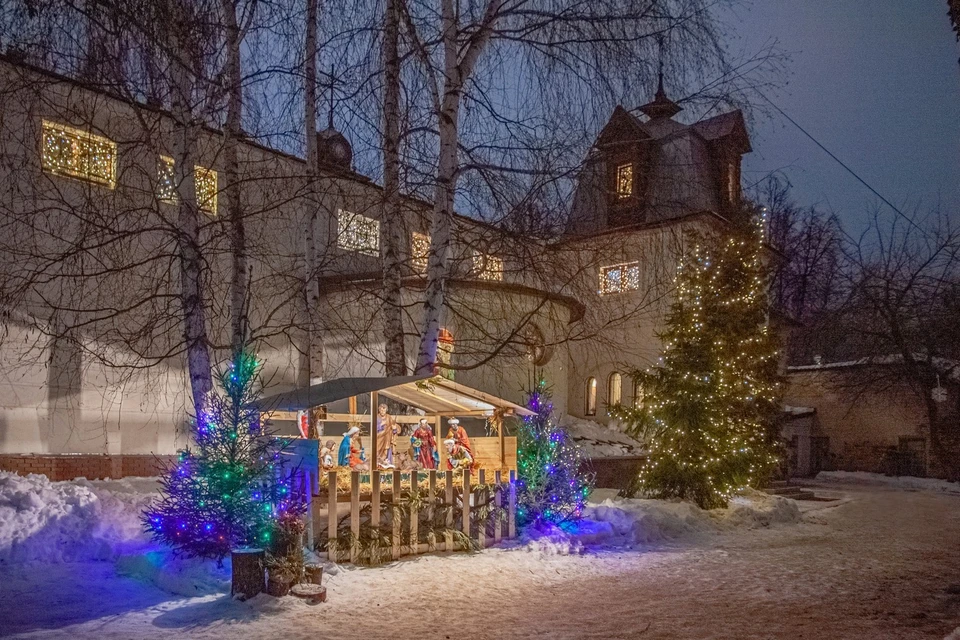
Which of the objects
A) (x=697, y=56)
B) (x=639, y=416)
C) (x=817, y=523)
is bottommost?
(x=817, y=523)

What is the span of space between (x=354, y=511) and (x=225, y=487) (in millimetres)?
1883

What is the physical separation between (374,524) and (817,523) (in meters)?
11.4

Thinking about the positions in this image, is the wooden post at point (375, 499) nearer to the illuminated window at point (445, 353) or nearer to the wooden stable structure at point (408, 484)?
the wooden stable structure at point (408, 484)

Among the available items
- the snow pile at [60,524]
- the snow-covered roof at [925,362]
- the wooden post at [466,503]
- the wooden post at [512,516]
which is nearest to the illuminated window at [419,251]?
the wooden post at [466,503]

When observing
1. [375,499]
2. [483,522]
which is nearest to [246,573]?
[375,499]

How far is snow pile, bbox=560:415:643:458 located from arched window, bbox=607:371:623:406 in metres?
1.16

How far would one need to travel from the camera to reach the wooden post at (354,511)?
1072cm

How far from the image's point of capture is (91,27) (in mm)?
8938

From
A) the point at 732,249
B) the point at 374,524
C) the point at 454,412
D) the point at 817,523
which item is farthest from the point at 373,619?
the point at 732,249

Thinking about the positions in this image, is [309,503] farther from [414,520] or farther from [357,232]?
[357,232]

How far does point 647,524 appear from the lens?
14406 mm

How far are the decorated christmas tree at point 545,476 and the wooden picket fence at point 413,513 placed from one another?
41 cm

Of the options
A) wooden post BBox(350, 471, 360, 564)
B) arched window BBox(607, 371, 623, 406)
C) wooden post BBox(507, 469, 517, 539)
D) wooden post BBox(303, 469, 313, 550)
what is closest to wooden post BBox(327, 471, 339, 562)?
wooden post BBox(350, 471, 360, 564)

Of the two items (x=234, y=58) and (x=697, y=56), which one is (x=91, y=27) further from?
(x=697, y=56)
